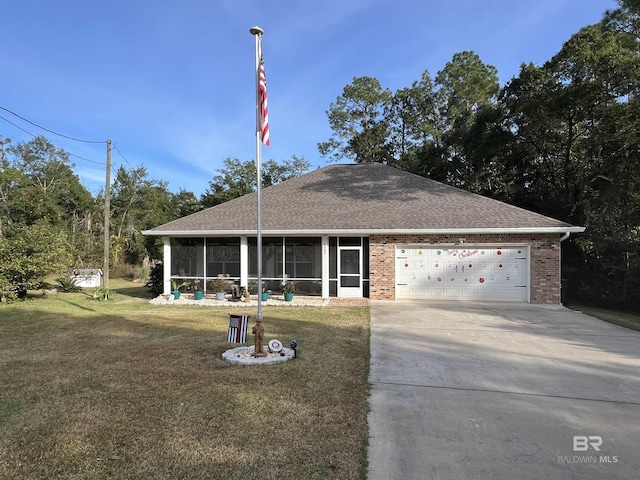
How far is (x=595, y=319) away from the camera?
10164mm

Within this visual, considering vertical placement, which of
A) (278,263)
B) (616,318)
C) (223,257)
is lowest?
(616,318)

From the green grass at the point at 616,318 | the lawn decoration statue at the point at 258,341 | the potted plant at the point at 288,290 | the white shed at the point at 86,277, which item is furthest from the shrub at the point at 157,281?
the green grass at the point at 616,318

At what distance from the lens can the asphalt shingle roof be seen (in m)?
13.0

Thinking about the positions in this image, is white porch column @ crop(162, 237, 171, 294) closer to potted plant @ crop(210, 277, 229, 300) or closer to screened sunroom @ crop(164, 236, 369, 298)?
screened sunroom @ crop(164, 236, 369, 298)

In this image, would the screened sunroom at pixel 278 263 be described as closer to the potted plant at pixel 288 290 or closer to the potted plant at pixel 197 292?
the potted plant at pixel 197 292

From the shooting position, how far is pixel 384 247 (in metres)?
13.4

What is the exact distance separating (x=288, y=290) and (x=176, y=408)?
365 inches

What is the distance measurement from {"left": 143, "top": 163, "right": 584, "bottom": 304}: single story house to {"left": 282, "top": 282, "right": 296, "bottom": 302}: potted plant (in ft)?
0.98

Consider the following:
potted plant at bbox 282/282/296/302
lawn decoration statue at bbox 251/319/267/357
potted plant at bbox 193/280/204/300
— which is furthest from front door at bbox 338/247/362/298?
lawn decoration statue at bbox 251/319/267/357

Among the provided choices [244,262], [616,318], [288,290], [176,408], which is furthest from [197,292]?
[616,318]

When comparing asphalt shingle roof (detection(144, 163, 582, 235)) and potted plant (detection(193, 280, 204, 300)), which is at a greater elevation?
asphalt shingle roof (detection(144, 163, 582, 235))

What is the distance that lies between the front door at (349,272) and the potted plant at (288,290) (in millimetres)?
1761

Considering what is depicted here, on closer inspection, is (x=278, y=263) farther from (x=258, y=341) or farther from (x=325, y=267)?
(x=258, y=341)

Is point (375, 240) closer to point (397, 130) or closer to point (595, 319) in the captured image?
point (595, 319)
